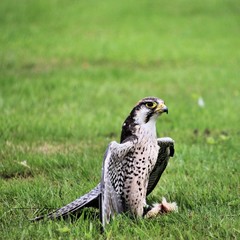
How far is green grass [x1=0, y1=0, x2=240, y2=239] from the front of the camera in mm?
4012

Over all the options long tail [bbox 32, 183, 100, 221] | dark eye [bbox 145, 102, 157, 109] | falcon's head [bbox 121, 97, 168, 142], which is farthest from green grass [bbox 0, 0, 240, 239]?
dark eye [bbox 145, 102, 157, 109]

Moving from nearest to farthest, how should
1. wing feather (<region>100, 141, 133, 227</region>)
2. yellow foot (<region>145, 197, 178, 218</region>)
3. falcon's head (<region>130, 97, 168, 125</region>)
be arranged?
1. wing feather (<region>100, 141, 133, 227</region>)
2. falcon's head (<region>130, 97, 168, 125</region>)
3. yellow foot (<region>145, 197, 178, 218</region>)

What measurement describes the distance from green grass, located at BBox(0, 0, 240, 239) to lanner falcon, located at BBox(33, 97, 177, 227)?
0.10 m

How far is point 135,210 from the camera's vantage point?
398cm

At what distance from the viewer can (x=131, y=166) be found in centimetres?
389

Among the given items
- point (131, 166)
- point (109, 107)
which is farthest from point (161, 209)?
→ point (109, 107)

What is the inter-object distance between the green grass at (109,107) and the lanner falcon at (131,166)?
10cm

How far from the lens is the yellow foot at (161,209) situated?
161 inches

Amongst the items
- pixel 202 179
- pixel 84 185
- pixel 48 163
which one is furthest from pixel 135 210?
pixel 48 163

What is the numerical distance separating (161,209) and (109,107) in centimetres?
421

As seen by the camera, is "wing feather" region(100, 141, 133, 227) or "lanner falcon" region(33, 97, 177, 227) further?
"lanner falcon" region(33, 97, 177, 227)

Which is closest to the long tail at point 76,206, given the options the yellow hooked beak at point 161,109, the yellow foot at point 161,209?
the yellow foot at point 161,209

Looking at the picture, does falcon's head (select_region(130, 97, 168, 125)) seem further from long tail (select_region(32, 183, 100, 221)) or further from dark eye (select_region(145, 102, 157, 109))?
long tail (select_region(32, 183, 100, 221))

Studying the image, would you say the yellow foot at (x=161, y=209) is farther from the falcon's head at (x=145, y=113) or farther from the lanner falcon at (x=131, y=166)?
the falcon's head at (x=145, y=113)
